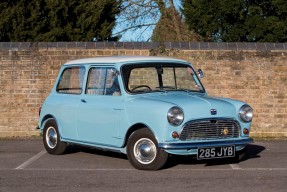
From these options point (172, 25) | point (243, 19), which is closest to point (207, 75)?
point (243, 19)

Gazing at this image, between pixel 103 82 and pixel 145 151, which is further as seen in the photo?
pixel 103 82

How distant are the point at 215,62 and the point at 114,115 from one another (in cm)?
496

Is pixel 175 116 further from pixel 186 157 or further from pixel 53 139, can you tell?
pixel 53 139

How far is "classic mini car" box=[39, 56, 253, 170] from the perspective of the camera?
827 centimetres

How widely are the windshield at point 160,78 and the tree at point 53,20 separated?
8.16m

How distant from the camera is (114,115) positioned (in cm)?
888

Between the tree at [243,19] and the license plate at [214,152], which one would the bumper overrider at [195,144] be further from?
the tree at [243,19]

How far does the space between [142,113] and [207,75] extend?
16.7ft

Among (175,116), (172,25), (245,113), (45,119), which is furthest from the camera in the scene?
(172,25)

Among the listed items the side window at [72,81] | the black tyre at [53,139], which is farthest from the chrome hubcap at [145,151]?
the black tyre at [53,139]

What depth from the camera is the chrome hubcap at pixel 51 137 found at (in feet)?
33.5

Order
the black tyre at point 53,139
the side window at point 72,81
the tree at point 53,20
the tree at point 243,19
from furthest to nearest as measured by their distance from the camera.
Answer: the tree at point 243,19 < the tree at point 53,20 < the black tyre at point 53,139 < the side window at point 72,81

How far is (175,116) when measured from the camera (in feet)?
26.8

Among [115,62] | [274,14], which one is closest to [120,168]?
[115,62]
